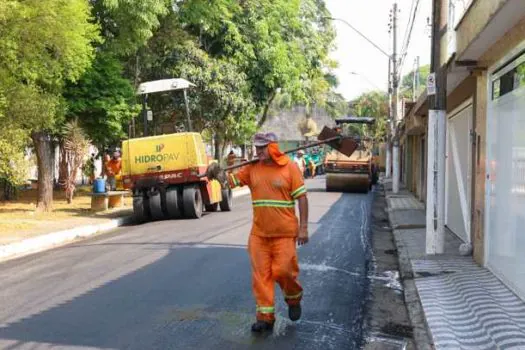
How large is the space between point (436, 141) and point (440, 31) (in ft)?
5.88

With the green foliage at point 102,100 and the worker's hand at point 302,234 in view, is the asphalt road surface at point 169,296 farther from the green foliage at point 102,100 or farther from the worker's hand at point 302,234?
the green foliage at point 102,100

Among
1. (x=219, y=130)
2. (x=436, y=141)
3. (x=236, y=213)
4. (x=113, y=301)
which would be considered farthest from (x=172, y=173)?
(x=219, y=130)

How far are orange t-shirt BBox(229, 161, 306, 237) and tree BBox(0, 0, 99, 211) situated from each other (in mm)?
7715

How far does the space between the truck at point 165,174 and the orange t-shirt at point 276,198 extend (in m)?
9.57

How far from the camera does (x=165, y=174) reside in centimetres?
1562

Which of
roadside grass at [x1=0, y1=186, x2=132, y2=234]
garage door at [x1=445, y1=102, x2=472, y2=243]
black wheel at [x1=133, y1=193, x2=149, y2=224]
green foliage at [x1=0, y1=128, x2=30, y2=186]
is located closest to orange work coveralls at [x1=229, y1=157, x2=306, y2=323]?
garage door at [x1=445, y1=102, x2=472, y2=243]

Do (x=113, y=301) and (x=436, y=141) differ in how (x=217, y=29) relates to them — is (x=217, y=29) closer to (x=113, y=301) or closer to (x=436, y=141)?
(x=436, y=141)

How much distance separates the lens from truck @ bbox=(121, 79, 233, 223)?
15531 millimetres

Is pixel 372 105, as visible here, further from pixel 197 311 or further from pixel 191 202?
pixel 197 311

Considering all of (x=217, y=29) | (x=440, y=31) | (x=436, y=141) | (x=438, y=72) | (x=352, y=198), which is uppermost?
(x=217, y=29)

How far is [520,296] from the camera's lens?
6.84 metres

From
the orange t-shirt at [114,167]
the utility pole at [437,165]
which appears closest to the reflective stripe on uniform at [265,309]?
the utility pole at [437,165]

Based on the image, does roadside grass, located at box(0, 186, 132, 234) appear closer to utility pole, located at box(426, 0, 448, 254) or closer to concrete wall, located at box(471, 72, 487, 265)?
utility pole, located at box(426, 0, 448, 254)

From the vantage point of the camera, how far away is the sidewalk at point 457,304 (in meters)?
5.55
